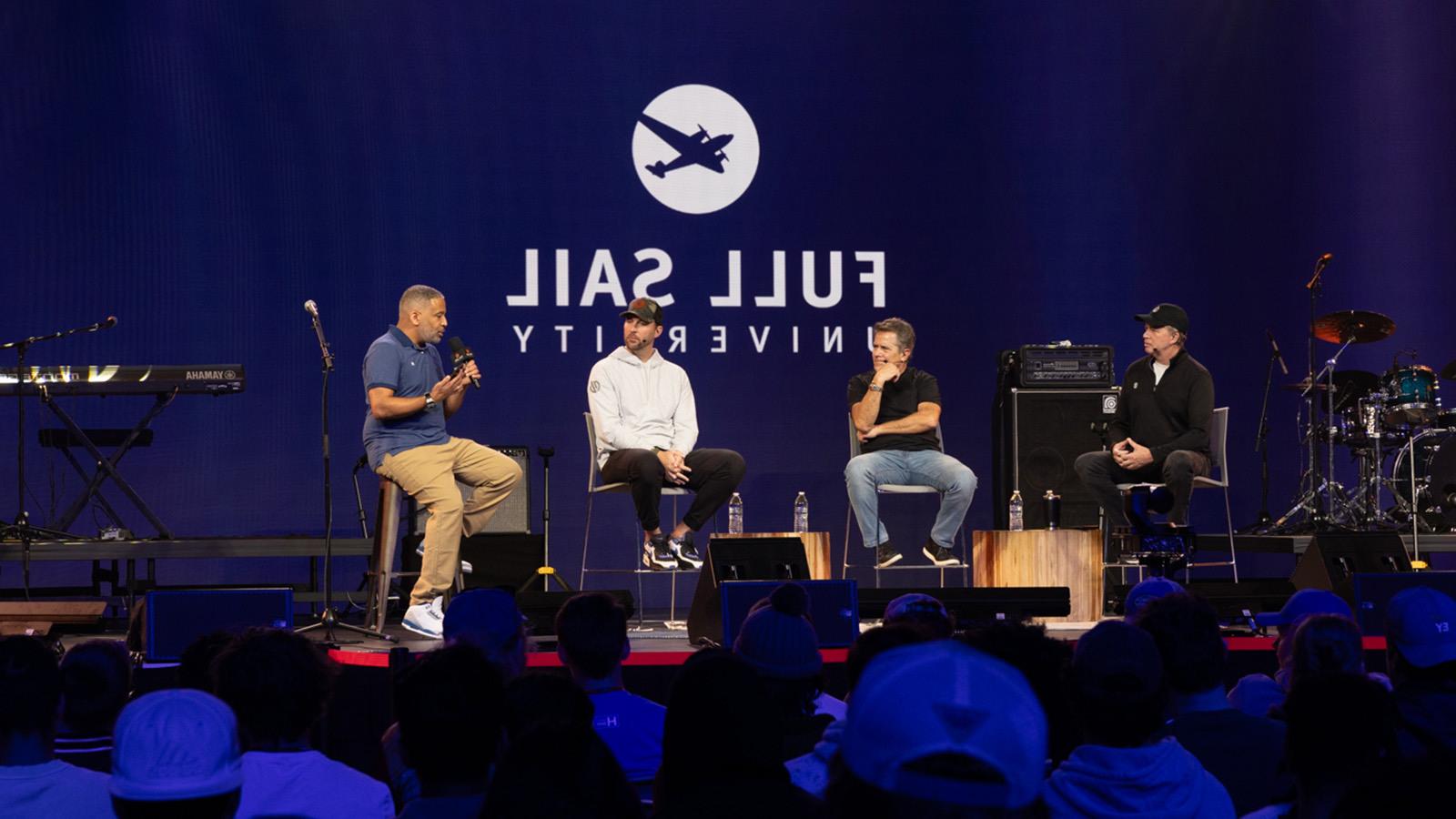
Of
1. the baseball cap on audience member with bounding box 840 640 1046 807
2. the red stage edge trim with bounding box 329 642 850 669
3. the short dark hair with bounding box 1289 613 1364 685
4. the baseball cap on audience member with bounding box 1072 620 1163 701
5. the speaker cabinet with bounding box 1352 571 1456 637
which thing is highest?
the baseball cap on audience member with bounding box 840 640 1046 807

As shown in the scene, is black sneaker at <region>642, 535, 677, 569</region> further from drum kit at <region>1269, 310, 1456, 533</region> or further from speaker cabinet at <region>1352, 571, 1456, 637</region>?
drum kit at <region>1269, 310, 1456, 533</region>

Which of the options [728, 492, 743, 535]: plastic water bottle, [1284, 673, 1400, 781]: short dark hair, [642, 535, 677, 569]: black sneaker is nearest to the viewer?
[1284, 673, 1400, 781]: short dark hair

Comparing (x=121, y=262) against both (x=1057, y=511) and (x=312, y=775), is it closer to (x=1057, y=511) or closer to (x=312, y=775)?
(x=1057, y=511)

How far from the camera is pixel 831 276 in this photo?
804 centimetres

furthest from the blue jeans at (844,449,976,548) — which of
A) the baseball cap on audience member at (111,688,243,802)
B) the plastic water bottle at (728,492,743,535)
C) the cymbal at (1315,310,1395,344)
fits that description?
the baseball cap on audience member at (111,688,243,802)

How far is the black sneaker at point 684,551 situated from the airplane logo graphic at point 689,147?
2.59 m

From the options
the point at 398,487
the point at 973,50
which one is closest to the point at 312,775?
the point at 398,487

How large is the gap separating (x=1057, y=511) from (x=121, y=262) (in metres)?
5.03

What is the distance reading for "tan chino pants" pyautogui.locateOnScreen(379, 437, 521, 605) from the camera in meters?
5.61

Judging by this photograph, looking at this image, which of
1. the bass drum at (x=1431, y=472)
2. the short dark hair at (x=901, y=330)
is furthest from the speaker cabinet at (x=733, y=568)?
the bass drum at (x=1431, y=472)

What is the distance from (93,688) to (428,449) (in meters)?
3.26

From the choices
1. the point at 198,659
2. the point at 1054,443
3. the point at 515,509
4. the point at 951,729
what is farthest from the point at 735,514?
the point at 951,729

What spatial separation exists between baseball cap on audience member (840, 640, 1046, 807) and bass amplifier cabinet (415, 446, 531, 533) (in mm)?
6374

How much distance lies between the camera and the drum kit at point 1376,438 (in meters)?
7.70
